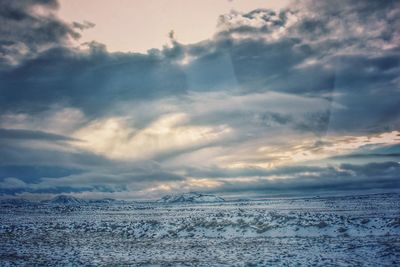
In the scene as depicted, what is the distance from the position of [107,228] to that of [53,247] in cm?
1425

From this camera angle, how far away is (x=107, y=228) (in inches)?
1777

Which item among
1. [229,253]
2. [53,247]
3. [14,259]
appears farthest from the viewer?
[53,247]

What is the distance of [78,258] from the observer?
2536 centimetres

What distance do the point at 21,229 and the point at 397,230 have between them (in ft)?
152

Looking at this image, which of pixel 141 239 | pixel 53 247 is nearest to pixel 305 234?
pixel 141 239

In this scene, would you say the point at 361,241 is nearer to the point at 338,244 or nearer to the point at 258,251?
the point at 338,244

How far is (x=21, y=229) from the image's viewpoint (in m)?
46.2

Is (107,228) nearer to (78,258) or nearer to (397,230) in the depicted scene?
(78,258)

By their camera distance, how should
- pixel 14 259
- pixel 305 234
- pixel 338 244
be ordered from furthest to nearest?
pixel 305 234
pixel 338 244
pixel 14 259

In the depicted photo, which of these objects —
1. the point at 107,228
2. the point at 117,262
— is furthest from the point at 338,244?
the point at 107,228

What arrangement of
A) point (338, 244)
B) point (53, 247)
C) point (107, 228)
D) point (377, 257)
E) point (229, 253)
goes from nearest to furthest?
point (377, 257) < point (229, 253) < point (338, 244) < point (53, 247) < point (107, 228)

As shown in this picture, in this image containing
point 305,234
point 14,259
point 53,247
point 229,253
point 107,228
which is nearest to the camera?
point 14,259

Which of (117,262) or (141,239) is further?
(141,239)

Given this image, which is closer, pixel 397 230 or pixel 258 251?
pixel 258 251
